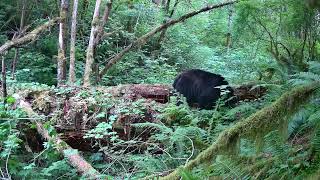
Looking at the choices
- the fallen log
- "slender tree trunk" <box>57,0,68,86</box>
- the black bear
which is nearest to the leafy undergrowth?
the fallen log

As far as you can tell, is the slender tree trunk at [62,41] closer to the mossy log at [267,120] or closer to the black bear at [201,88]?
the black bear at [201,88]

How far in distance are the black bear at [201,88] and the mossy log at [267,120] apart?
4186mm

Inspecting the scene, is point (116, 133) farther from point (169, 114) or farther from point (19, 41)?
point (19, 41)

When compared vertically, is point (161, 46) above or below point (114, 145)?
above

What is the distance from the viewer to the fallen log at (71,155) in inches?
192

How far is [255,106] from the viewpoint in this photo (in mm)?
5742

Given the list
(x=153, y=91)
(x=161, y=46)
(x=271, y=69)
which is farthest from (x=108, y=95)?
(x=161, y=46)

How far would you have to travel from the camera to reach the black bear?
276 inches

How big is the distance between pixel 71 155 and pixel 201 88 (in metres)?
2.87

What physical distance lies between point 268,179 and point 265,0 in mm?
5817

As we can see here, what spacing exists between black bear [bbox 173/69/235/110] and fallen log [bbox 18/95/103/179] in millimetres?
2625

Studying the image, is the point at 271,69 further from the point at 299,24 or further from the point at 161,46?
the point at 161,46

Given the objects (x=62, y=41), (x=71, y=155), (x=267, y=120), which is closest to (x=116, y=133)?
(x=71, y=155)

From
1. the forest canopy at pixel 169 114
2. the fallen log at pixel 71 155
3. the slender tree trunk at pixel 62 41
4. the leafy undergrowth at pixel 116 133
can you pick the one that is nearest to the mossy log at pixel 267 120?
the forest canopy at pixel 169 114
